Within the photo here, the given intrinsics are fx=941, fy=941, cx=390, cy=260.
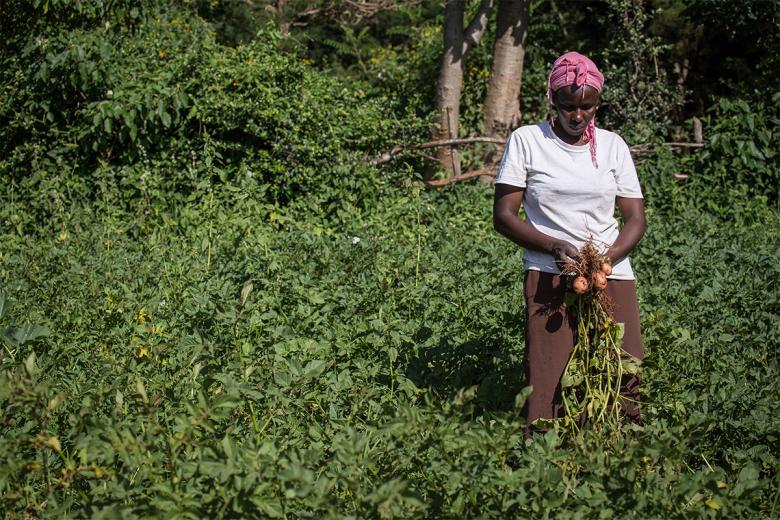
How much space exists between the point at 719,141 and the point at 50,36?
6.34 m

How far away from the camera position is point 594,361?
3.50 metres

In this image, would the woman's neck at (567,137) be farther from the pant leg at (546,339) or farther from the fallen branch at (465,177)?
the fallen branch at (465,177)

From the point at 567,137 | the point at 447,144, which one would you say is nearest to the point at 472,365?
the point at 567,137

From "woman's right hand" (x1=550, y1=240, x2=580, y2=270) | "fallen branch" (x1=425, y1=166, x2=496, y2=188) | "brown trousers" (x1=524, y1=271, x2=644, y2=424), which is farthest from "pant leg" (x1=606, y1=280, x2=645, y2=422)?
"fallen branch" (x1=425, y1=166, x2=496, y2=188)

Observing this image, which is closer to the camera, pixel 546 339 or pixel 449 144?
pixel 546 339

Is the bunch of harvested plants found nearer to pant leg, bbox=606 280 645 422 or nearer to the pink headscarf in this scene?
pant leg, bbox=606 280 645 422

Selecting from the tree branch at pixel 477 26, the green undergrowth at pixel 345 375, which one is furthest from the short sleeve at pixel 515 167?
the tree branch at pixel 477 26

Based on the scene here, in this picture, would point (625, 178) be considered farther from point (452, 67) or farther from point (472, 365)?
point (452, 67)

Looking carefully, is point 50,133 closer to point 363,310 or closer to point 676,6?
point 363,310

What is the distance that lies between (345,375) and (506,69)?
650cm

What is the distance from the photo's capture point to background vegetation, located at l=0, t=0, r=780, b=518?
2.84m

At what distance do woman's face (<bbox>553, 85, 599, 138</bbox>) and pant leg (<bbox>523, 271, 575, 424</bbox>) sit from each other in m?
0.55

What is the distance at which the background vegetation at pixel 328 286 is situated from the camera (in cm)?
284

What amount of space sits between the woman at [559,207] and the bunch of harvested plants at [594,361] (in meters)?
0.05
